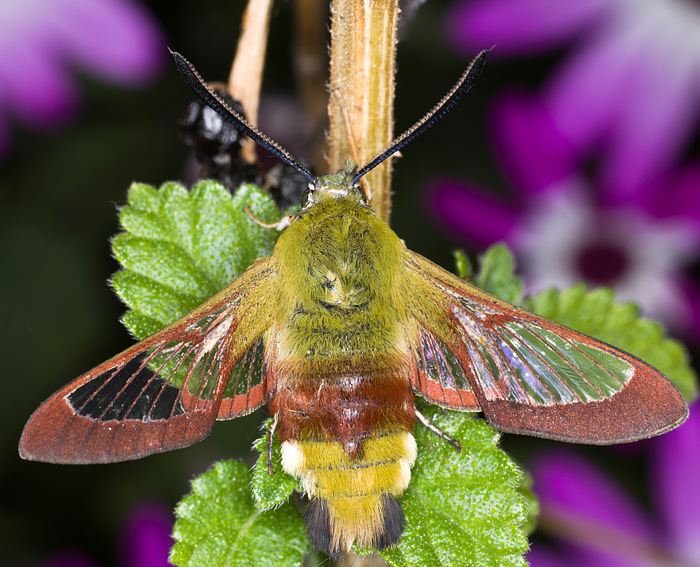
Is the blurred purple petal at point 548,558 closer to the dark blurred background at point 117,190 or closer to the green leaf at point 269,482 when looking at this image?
the dark blurred background at point 117,190

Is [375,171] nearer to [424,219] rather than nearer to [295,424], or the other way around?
[295,424]

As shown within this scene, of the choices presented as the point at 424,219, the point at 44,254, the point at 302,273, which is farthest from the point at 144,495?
the point at 302,273

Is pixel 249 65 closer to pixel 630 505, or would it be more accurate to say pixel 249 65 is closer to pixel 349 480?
pixel 349 480

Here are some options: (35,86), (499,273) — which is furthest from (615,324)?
(35,86)

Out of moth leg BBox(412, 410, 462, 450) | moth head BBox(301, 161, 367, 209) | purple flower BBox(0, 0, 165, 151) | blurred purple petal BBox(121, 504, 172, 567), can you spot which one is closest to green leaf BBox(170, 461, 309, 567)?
moth leg BBox(412, 410, 462, 450)

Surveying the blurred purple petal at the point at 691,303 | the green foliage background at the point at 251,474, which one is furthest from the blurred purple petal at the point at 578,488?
the green foliage background at the point at 251,474

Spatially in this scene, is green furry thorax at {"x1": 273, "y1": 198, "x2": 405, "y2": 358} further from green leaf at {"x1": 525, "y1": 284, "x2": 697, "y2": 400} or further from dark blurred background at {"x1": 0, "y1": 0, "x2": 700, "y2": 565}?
dark blurred background at {"x1": 0, "y1": 0, "x2": 700, "y2": 565}
